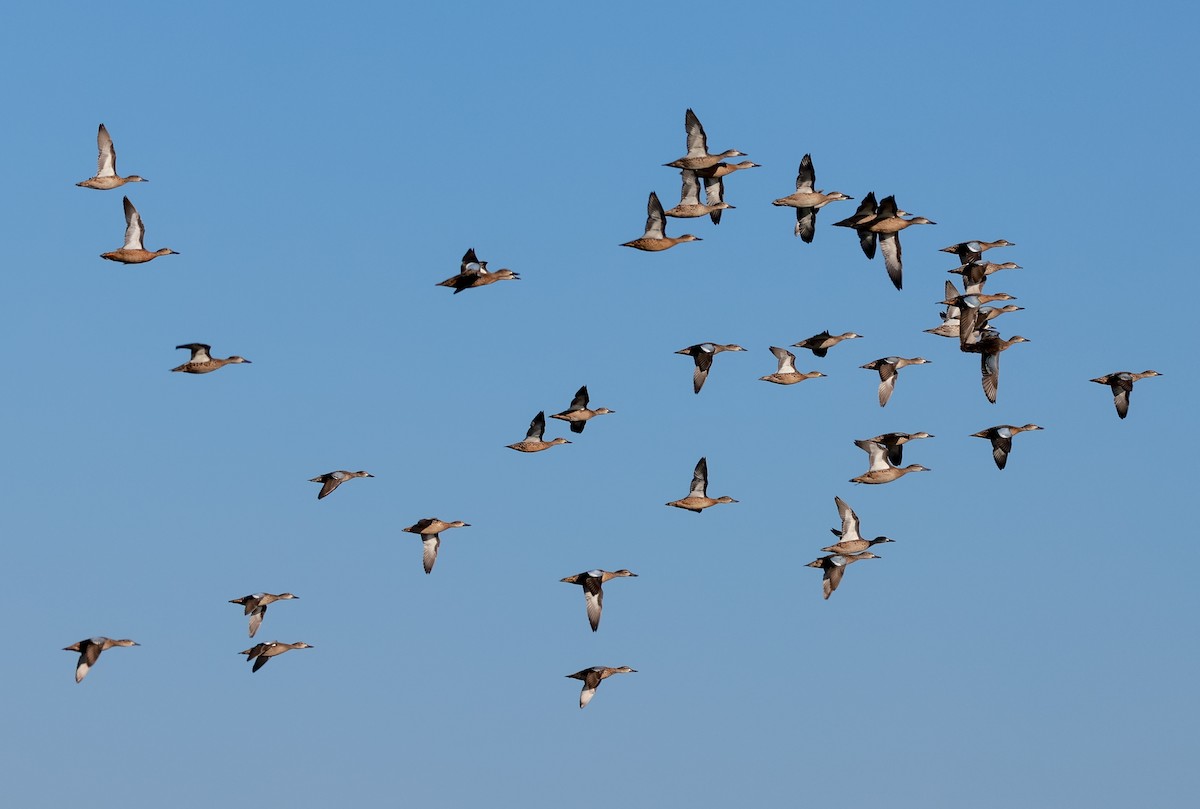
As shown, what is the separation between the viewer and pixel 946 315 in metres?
58.5

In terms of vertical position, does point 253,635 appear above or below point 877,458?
below

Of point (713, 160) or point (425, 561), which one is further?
point (425, 561)

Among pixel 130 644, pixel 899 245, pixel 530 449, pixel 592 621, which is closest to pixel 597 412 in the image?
pixel 530 449

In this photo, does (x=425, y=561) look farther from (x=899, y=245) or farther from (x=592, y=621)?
(x=899, y=245)

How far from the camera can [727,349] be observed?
5759 cm

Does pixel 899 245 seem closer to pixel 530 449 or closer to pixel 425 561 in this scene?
pixel 530 449

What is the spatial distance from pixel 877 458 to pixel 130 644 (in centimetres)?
1952

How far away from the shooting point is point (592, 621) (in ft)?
182

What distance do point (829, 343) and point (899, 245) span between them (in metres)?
3.55

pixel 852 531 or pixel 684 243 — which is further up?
pixel 684 243

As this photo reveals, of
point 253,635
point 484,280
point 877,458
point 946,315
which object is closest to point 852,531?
point 877,458

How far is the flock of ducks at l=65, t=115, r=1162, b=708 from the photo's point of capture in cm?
5266

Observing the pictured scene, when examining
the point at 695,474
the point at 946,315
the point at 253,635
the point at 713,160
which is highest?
the point at 713,160

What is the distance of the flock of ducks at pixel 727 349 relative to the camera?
2073 inches
